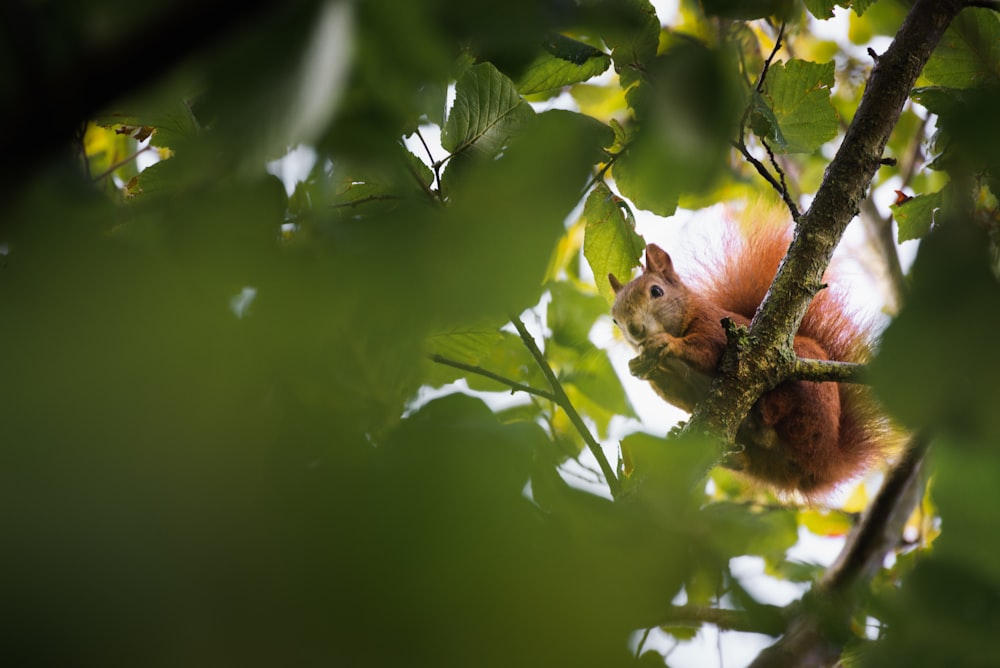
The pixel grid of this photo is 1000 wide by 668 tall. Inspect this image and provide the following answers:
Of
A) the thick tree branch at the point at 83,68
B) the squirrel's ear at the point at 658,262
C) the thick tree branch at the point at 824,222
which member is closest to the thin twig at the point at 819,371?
the thick tree branch at the point at 824,222

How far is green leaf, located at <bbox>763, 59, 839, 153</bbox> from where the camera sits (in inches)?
49.6

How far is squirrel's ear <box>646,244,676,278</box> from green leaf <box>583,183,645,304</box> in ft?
3.39

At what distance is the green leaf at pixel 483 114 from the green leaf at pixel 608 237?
1.61 feet

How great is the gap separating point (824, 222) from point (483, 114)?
0.75 metres

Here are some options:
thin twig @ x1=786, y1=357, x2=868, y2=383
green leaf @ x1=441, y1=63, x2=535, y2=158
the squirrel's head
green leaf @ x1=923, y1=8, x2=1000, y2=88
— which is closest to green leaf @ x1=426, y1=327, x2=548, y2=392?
green leaf @ x1=441, y1=63, x2=535, y2=158

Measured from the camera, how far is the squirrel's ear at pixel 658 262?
8.00ft

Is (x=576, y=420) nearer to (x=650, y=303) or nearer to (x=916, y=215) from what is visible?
(x=916, y=215)

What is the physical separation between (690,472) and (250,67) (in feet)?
0.65

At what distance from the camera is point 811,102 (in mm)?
1268

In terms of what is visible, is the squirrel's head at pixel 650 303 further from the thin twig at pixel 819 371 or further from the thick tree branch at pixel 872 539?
the thin twig at pixel 819 371

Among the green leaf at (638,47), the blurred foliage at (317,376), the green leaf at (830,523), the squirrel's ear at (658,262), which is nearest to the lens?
the blurred foliage at (317,376)

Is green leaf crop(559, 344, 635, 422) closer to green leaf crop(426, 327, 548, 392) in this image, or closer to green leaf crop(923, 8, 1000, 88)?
green leaf crop(426, 327, 548, 392)

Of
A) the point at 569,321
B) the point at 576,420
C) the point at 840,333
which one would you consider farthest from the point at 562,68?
the point at 840,333

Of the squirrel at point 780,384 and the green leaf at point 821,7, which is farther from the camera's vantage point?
the squirrel at point 780,384
